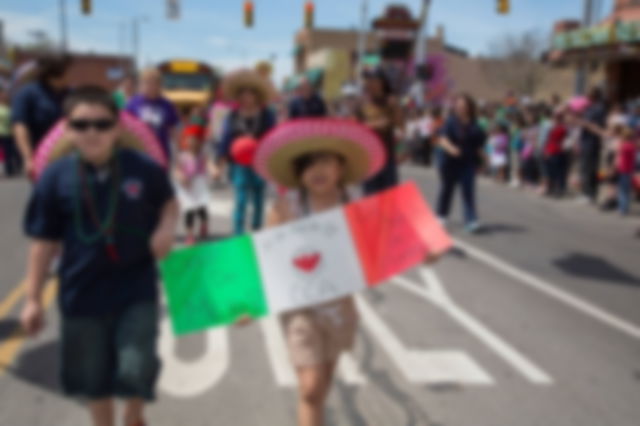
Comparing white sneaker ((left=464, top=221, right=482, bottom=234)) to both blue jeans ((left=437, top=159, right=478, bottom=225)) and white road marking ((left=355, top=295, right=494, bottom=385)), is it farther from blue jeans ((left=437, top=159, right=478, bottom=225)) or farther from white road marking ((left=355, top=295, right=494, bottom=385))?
white road marking ((left=355, top=295, right=494, bottom=385))

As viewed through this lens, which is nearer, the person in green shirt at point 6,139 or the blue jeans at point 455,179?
the blue jeans at point 455,179

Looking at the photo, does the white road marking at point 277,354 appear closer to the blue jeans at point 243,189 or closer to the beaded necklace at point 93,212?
the blue jeans at point 243,189

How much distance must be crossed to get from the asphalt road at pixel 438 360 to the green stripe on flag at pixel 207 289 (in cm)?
92

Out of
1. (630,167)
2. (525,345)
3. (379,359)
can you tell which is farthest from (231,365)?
(630,167)

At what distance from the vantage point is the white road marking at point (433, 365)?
3.73m

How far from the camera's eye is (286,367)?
389 cm

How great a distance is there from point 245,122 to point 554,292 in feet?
11.8

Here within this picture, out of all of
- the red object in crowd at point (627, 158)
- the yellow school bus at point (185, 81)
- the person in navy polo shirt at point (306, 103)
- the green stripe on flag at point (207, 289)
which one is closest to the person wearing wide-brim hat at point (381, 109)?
the green stripe on flag at point (207, 289)

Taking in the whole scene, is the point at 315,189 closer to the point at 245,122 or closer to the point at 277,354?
the point at 277,354

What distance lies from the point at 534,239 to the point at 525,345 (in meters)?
4.21

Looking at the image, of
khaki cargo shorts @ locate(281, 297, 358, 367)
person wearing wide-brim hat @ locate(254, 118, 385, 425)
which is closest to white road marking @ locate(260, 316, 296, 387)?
person wearing wide-brim hat @ locate(254, 118, 385, 425)

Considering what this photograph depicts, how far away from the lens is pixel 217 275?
256cm

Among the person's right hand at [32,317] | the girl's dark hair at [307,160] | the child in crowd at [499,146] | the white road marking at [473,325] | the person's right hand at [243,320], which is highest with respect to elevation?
the girl's dark hair at [307,160]

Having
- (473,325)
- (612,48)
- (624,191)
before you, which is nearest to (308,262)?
(473,325)
